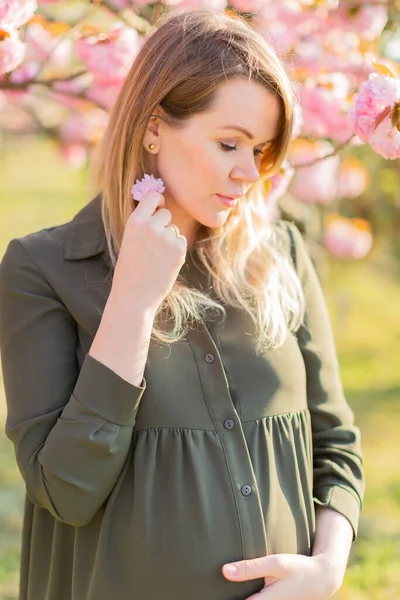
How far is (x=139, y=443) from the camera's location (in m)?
1.66

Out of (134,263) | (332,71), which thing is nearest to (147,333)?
(134,263)

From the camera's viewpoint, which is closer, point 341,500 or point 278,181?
point 341,500

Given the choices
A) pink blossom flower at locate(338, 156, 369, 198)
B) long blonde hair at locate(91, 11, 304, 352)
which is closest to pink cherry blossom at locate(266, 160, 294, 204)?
long blonde hair at locate(91, 11, 304, 352)

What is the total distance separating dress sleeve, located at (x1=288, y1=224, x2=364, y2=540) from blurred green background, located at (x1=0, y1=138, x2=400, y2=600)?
5.03ft

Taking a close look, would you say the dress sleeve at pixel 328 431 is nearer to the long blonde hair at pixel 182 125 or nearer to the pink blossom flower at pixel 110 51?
the long blonde hair at pixel 182 125

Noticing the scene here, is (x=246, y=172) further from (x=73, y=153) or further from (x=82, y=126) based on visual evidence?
(x=73, y=153)

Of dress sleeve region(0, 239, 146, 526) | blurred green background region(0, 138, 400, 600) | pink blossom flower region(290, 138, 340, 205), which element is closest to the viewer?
dress sleeve region(0, 239, 146, 526)

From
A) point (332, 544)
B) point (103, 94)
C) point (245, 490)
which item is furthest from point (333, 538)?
point (103, 94)

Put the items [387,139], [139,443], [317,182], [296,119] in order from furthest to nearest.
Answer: [317,182]
[296,119]
[387,139]
[139,443]

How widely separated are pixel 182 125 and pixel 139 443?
0.66m

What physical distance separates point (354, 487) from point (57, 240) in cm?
87

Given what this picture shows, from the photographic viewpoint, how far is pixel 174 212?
6.09 feet

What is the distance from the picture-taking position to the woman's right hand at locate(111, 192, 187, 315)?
1.59m

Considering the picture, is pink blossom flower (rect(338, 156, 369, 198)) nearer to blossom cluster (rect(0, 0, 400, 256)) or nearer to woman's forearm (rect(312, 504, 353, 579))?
blossom cluster (rect(0, 0, 400, 256))
